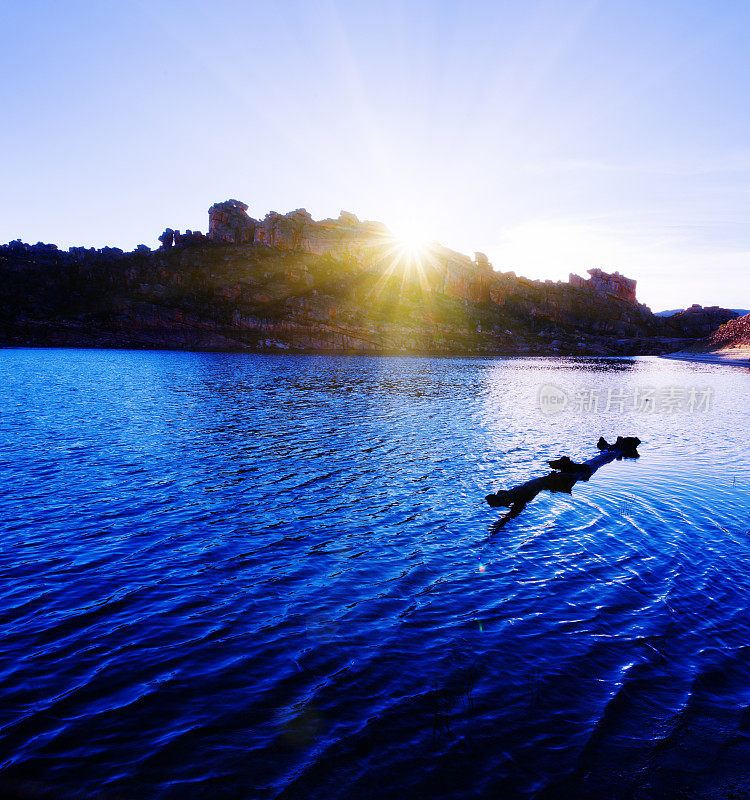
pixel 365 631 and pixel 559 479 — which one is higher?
pixel 559 479

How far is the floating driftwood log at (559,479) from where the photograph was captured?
55.6 ft

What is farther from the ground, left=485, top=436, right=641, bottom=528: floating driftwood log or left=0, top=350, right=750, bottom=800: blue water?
left=485, top=436, right=641, bottom=528: floating driftwood log

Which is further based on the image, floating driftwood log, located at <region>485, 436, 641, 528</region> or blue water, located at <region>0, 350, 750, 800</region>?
floating driftwood log, located at <region>485, 436, 641, 528</region>

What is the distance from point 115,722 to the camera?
22.6 feet

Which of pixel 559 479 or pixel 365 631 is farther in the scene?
pixel 559 479

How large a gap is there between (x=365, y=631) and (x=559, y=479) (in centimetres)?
1317

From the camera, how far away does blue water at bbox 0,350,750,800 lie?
20.2 ft

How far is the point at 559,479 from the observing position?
64.6 ft

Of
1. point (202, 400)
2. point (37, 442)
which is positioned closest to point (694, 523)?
point (37, 442)

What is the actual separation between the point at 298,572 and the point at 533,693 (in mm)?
6277

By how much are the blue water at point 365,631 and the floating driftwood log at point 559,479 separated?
60 cm

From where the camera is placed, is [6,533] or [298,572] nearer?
[298,572]

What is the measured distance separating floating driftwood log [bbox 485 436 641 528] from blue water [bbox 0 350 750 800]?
598 mm

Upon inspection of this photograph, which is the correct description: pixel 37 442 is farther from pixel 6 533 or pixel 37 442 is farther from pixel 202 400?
pixel 202 400
